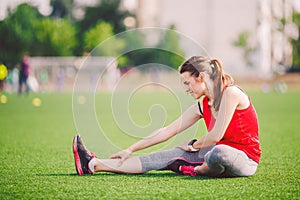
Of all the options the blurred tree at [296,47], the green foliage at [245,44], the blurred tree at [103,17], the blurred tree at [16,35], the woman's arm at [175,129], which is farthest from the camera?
the blurred tree at [103,17]

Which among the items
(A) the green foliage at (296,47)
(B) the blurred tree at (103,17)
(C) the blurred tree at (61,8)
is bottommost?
(A) the green foliage at (296,47)

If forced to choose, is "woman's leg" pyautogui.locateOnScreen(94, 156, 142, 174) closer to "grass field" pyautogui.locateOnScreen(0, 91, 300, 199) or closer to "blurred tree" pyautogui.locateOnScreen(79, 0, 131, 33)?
"grass field" pyautogui.locateOnScreen(0, 91, 300, 199)

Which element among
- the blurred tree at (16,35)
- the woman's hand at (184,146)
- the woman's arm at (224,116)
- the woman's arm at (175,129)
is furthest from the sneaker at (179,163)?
the blurred tree at (16,35)

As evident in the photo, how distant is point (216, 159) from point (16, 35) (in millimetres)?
52453

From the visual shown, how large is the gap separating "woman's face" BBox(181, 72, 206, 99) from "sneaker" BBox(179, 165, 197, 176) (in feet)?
2.56

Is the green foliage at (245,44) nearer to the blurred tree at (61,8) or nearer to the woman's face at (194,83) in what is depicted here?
the blurred tree at (61,8)

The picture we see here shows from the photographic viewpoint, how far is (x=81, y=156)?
516 centimetres

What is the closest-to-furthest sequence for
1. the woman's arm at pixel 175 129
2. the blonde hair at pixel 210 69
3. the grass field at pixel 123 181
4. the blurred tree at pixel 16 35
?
the grass field at pixel 123 181 → the blonde hair at pixel 210 69 → the woman's arm at pixel 175 129 → the blurred tree at pixel 16 35

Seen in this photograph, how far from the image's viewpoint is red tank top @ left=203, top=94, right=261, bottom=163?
16.5ft

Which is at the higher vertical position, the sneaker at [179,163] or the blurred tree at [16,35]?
the blurred tree at [16,35]

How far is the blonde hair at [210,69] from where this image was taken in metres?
4.80

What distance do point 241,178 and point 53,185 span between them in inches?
63.5

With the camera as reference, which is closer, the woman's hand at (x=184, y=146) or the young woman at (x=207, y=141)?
the young woman at (x=207, y=141)

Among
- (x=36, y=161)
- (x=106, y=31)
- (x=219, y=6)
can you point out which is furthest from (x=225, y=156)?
(x=219, y=6)
